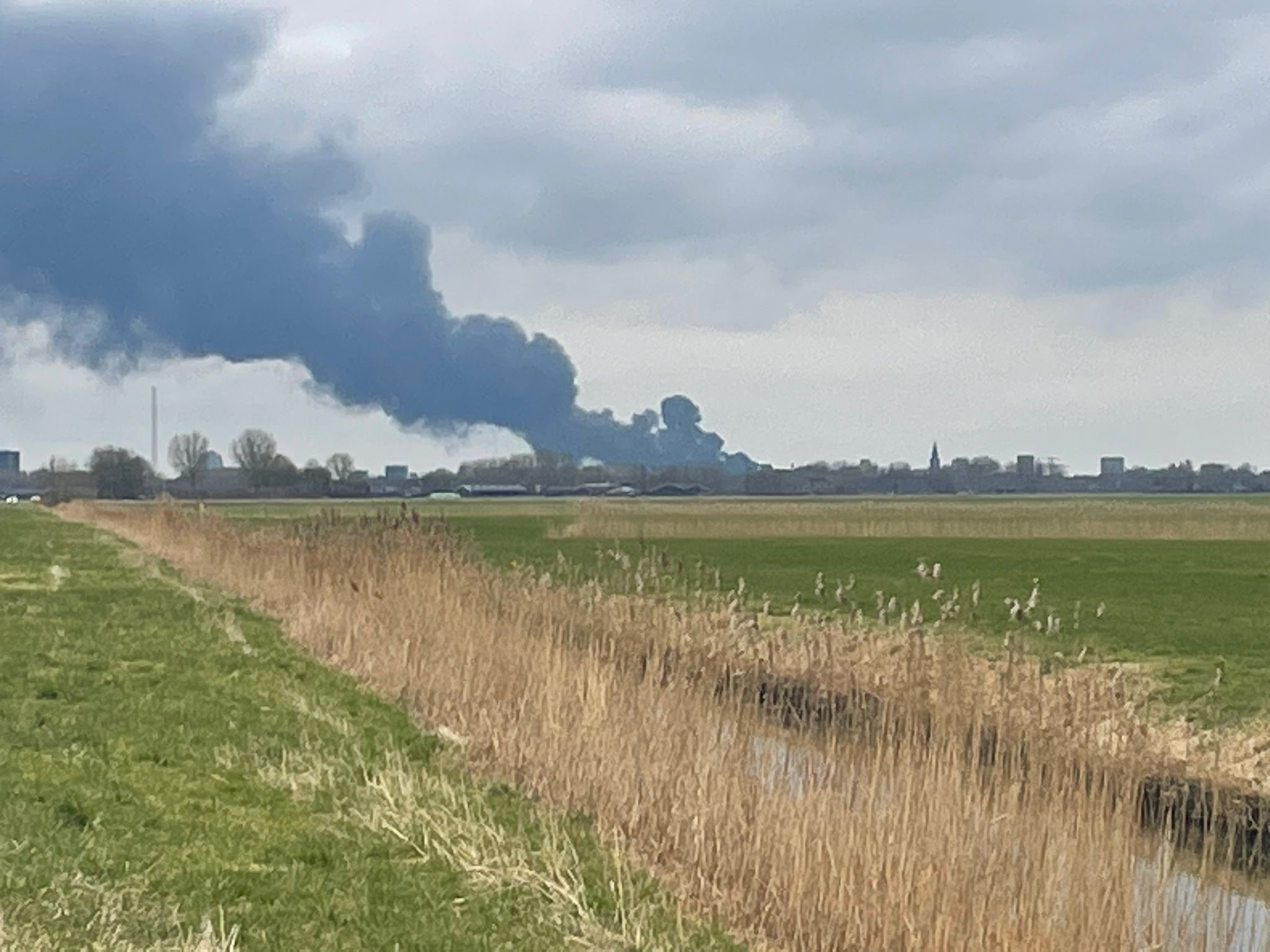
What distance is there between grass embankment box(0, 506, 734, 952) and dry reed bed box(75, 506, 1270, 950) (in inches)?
24.9

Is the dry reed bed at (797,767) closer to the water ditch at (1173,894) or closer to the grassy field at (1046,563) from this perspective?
the water ditch at (1173,894)

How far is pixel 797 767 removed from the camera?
12023mm

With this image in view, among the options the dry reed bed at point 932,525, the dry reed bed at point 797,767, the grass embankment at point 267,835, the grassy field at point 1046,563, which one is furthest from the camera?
the dry reed bed at point 932,525

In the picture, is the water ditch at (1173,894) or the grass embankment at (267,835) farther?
the water ditch at (1173,894)

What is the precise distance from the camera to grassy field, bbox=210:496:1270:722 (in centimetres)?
2345

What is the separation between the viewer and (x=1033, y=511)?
345 feet

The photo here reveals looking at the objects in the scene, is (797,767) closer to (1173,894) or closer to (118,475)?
(1173,894)

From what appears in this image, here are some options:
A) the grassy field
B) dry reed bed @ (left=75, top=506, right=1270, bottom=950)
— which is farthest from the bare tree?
dry reed bed @ (left=75, top=506, right=1270, bottom=950)

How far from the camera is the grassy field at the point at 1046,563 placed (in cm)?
2345

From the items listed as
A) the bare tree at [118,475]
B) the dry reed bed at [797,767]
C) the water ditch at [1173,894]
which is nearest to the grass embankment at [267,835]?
the dry reed bed at [797,767]

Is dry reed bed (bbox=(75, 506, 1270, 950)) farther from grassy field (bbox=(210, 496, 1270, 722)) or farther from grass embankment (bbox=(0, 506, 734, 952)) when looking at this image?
grassy field (bbox=(210, 496, 1270, 722))

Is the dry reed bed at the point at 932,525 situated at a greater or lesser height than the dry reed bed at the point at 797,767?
greater

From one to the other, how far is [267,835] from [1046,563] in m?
39.4

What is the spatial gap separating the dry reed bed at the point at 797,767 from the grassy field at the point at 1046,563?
2.80 m
